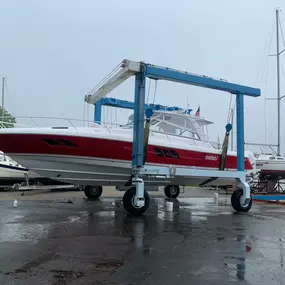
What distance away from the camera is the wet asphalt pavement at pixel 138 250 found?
4004 millimetres

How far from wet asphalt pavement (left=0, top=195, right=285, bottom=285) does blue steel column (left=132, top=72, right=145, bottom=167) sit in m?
1.60

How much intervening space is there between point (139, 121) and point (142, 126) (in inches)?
6.2

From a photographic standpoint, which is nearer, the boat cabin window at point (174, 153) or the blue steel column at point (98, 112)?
the boat cabin window at point (174, 153)

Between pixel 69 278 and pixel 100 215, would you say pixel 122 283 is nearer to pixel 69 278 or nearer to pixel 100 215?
pixel 69 278

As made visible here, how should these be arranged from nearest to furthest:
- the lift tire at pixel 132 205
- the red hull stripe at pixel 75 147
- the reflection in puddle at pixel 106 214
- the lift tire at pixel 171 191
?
the lift tire at pixel 132 205
the reflection in puddle at pixel 106 214
the red hull stripe at pixel 75 147
the lift tire at pixel 171 191

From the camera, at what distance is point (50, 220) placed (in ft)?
26.7

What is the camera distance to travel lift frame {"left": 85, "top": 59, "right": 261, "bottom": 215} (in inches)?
361

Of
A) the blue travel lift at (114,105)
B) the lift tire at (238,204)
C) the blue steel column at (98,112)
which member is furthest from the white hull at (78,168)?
the blue travel lift at (114,105)

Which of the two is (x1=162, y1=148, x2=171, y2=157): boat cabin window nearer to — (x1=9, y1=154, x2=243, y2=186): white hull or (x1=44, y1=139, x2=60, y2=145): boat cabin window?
(x1=9, y1=154, x2=243, y2=186): white hull

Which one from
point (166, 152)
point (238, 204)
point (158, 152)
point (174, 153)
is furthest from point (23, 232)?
point (238, 204)

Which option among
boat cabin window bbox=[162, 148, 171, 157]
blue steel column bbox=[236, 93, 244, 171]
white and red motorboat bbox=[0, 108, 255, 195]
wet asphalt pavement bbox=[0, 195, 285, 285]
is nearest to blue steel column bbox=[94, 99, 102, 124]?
white and red motorboat bbox=[0, 108, 255, 195]

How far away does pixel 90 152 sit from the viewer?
1016 centimetres

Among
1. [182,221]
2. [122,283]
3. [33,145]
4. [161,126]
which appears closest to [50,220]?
[33,145]

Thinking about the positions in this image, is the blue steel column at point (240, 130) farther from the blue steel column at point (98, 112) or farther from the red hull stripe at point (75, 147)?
the blue steel column at point (98, 112)
